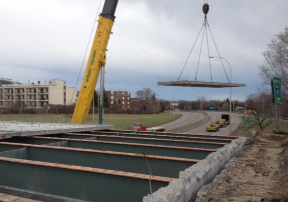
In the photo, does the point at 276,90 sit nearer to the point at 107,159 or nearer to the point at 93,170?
the point at 107,159

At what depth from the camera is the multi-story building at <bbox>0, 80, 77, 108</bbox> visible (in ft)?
342

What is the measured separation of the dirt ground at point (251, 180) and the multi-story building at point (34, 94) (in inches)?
3835

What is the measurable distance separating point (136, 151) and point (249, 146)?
5.94 metres

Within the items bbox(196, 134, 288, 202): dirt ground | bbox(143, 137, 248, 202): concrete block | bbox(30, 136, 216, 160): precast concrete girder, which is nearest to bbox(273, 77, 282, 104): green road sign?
bbox(196, 134, 288, 202): dirt ground

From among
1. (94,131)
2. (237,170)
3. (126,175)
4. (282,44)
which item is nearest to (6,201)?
(126,175)

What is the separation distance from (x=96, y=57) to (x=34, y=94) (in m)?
96.1

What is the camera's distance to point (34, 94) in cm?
10538

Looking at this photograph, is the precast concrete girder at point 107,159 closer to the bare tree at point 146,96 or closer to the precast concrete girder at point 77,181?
the precast concrete girder at point 77,181

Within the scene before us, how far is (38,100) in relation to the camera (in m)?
105

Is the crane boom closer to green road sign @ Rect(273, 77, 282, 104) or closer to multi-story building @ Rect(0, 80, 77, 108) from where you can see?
green road sign @ Rect(273, 77, 282, 104)

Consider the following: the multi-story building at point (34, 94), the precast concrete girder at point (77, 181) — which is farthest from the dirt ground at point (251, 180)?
the multi-story building at point (34, 94)

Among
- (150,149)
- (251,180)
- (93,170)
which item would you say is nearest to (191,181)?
(93,170)

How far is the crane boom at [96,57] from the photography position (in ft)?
54.3

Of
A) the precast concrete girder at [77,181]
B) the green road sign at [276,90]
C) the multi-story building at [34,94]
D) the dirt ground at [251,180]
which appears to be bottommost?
the dirt ground at [251,180]
